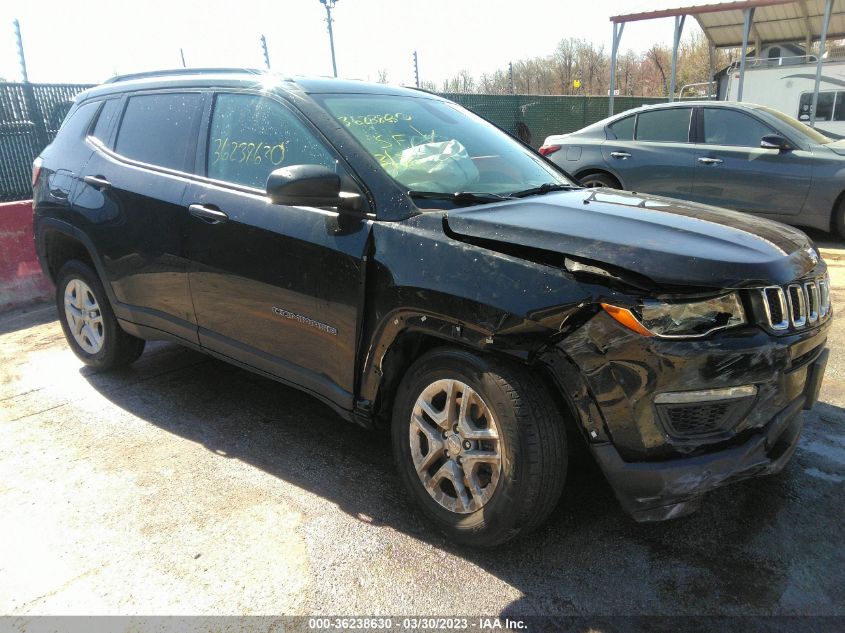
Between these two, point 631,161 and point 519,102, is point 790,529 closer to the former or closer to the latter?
point 631,161

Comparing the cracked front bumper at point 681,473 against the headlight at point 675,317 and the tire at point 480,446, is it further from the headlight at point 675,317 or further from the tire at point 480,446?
the headlight at point 675,317

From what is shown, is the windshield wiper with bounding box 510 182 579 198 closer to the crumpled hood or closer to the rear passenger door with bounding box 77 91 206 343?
the crumpled hood

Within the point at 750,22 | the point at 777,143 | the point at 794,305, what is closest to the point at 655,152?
the point at 777,143

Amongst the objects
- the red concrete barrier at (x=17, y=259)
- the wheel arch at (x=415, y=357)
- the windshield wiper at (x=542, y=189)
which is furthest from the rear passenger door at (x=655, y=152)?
the red concrete barrier at (x=17, y=259)

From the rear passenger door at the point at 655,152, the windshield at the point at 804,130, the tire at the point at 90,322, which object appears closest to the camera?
the tire at the point at 90,322

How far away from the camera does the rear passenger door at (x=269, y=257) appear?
2773 mm

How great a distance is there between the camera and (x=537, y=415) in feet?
7.29

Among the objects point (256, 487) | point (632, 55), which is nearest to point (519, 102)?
point (256, 487)

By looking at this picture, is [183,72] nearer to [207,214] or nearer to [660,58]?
[207,214]

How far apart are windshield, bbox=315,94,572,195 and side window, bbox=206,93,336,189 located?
0.19m

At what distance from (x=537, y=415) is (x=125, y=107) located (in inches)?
129

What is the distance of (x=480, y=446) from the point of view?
240 cm

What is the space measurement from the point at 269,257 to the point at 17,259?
4500mm

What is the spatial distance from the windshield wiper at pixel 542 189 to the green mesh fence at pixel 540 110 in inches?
503
